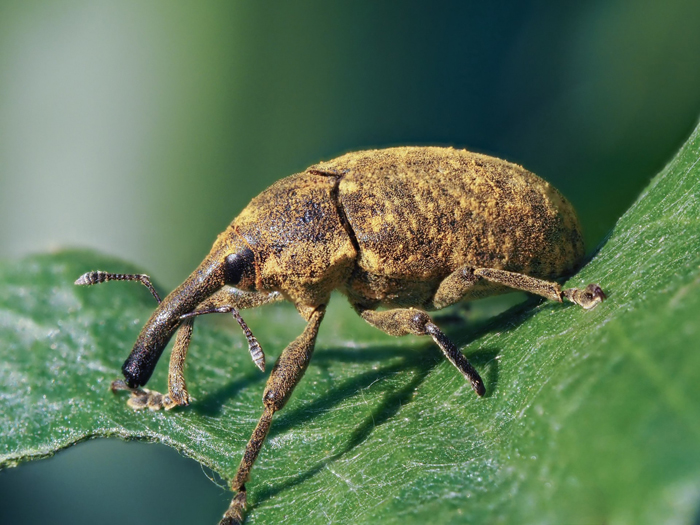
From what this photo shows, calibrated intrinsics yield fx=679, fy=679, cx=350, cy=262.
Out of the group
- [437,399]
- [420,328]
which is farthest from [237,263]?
[437,399]

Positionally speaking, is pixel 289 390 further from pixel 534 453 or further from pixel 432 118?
pixel 432 118

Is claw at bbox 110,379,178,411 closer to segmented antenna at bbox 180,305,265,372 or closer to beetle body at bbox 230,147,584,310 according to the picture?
segmented antenna at bbox 180,305,265,372

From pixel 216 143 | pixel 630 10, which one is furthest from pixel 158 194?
pixel 630 10

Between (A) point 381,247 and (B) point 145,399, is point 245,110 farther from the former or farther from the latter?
(B) point 145,399

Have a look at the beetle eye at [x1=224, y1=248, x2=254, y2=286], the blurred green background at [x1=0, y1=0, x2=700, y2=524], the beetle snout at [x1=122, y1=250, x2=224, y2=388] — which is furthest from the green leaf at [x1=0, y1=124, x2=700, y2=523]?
the blurred green background at [x1=0, y1=0, x2=700, y2=524]

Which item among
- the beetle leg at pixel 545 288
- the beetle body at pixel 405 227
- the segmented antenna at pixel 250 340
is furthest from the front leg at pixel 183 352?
the beetle leg at pixel 545 288

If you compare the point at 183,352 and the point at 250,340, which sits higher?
the point at 250,340
